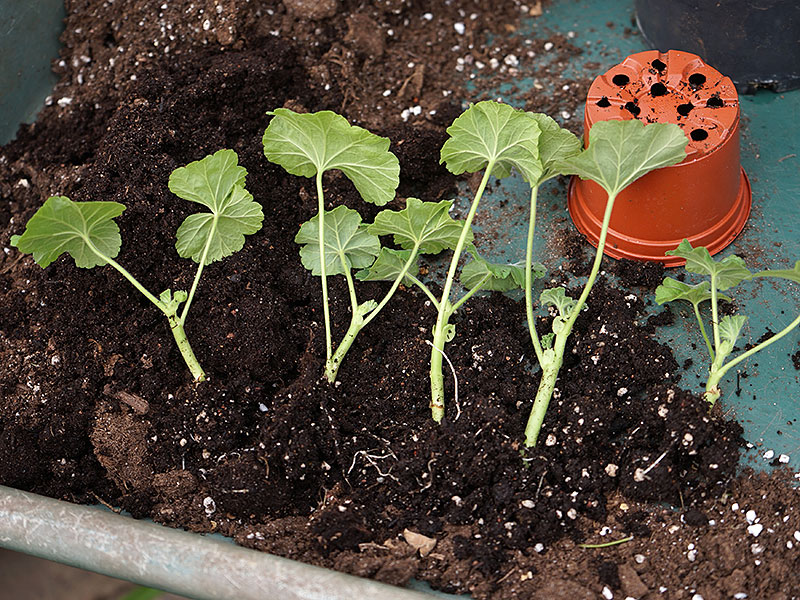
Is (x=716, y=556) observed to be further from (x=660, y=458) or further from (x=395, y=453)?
(x=395, y=453)

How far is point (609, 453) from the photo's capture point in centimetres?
152

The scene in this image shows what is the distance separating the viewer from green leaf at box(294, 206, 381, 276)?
64.2 inches

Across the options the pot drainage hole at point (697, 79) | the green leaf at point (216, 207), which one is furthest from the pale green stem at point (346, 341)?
the pot drainage hole at point (697, 79)

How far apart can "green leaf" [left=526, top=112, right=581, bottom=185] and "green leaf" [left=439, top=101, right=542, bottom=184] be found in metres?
0.04

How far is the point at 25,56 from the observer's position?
2.16 m

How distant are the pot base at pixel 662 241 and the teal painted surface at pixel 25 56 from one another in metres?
1.40

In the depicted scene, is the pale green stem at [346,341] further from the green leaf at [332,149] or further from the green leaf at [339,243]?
the green leaf at [332,149]

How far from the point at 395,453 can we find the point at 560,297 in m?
0.42

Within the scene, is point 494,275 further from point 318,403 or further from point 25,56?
point 25,56

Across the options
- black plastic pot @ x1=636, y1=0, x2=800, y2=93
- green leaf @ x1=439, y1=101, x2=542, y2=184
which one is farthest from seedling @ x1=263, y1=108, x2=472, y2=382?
black plastic pot @ x1=636, y1=0, x2=800, y2=93

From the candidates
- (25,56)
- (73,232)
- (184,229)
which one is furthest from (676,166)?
(25,56)

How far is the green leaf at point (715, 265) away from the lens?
1.48 m

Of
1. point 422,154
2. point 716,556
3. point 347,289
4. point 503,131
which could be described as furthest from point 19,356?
Result: point 716,556

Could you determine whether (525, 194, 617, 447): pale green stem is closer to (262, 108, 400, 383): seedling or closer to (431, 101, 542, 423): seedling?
(431, 101, 542, 423): seedling
